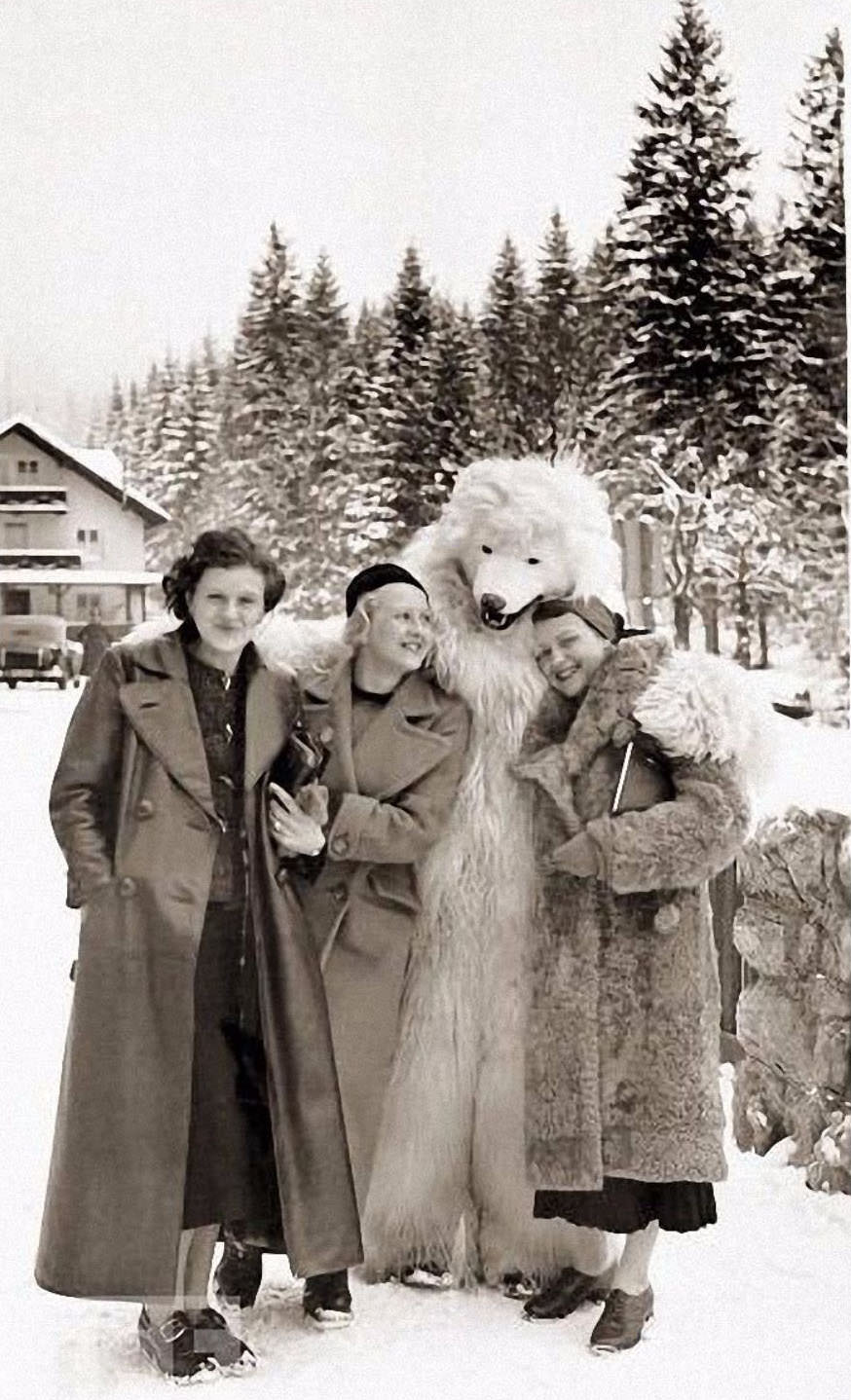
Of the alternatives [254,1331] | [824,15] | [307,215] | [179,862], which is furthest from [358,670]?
[824,15]

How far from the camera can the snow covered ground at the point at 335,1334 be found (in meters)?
2.24

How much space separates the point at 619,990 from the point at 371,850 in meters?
0.36

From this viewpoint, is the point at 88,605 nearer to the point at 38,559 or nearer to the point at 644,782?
the point at 38,559

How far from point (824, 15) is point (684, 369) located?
52 cm

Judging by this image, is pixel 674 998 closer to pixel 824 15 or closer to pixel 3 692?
pixel 3 692

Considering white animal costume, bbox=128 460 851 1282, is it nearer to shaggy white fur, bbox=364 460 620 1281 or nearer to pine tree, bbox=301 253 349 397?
shaggy white fur, bbox=364 460 620 1281

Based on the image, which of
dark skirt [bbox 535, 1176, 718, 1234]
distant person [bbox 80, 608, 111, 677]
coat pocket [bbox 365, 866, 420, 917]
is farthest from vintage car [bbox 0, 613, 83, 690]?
dark skirt [bbox 535, 1176, 718, 1234]

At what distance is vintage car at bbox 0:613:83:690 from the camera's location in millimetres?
2268

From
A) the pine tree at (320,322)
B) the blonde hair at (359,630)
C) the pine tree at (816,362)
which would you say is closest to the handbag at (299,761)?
the blonde hair at (359,630)

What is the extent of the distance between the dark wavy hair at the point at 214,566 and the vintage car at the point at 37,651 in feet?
0.46

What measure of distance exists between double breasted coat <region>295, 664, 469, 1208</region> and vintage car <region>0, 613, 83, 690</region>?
1.00 feet

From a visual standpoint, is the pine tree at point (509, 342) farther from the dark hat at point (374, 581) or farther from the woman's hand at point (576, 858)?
the woman's hand at point (576, 858)

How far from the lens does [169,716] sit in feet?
7.24

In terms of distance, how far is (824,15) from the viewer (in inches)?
97.1
